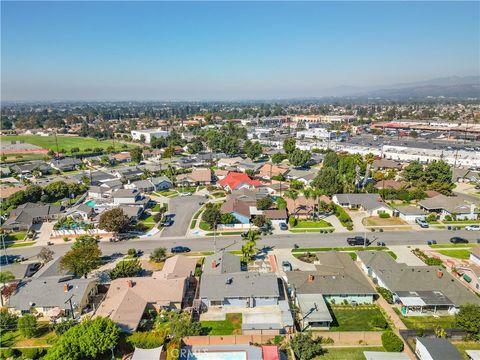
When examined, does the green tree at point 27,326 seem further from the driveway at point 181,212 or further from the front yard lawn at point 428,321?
the front yard lawn at point 428,321

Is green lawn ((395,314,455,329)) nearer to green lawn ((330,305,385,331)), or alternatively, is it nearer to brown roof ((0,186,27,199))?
green lawn ((330,305,385,331))

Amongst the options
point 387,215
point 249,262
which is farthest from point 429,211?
point 249,262

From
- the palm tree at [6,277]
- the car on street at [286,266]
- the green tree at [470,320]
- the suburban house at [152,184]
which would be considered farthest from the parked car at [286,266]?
the suburban house at [152,184]

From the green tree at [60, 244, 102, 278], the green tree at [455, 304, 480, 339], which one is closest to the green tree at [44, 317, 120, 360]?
the green tree at [60, 244, 102, 278]

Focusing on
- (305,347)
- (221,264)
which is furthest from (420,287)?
(221,264)

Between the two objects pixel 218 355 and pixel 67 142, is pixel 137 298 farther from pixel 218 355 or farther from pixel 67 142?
pixel 67 142

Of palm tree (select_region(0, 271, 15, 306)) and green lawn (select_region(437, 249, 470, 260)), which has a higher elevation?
palm tree (select_region(0, 271, 15, 306))

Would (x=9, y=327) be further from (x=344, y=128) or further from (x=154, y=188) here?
(x=344, y=128)
